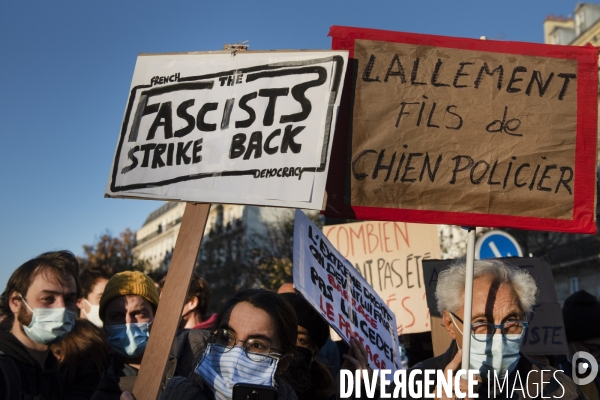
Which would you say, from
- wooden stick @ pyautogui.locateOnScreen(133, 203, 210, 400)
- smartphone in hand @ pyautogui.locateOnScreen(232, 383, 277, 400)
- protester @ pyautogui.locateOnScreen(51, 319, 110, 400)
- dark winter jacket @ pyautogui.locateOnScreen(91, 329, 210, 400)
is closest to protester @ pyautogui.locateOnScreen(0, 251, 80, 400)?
dark winter jacket @ pyautogui.locateOnScreen(91, 329, 210, 400)

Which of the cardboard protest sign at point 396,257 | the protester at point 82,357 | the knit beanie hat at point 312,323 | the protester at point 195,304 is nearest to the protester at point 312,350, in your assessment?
the knit beanie hat at point 312,323

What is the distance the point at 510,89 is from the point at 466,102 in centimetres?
23

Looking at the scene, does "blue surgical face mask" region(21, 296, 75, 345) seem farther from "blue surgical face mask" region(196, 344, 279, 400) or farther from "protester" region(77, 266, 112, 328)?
"protester" region(77, 266, 112, 328)

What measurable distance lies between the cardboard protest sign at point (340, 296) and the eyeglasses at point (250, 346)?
1.85 ft

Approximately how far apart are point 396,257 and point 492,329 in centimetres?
298

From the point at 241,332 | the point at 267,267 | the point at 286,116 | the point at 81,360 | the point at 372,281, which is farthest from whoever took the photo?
the point at 267,267

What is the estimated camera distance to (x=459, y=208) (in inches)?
131

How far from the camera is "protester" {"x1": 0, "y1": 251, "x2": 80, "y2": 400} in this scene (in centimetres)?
364

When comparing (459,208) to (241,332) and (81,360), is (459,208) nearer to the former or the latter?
(241,332)

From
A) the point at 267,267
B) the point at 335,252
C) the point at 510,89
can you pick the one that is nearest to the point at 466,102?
the point at 510,89

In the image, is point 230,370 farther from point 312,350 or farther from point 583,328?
point 583,328

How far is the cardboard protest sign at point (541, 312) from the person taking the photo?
4.38 metres

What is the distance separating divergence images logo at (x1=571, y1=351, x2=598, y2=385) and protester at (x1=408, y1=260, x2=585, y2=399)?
3.90ft

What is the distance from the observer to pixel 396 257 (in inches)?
242
